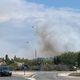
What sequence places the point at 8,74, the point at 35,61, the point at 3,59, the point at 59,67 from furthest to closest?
1. the point at 3,59
2. the point at 35,61
3. the point at 59,67
4. the point at 8,74

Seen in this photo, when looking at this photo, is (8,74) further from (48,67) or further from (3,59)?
(3,59)

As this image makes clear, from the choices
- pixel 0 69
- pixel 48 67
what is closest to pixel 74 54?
pixel 48 67

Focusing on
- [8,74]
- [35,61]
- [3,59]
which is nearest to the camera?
[8,74]

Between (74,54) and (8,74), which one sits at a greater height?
(74,54)

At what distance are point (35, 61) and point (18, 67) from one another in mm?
24877

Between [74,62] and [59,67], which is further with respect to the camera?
[74,62]

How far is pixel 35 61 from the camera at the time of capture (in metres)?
152

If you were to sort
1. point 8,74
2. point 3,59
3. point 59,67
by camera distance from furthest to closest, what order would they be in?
point 3,59 < point 59,67 < point 8,74

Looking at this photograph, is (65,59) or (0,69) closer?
(0,69)

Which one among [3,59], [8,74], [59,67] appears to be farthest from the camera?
[3,59]

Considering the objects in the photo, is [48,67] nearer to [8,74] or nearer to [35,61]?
[35,61]

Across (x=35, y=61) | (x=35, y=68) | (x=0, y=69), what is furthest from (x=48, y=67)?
(x=0, y=69)

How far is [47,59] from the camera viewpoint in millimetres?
171000

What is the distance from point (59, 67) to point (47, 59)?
44.5 m
